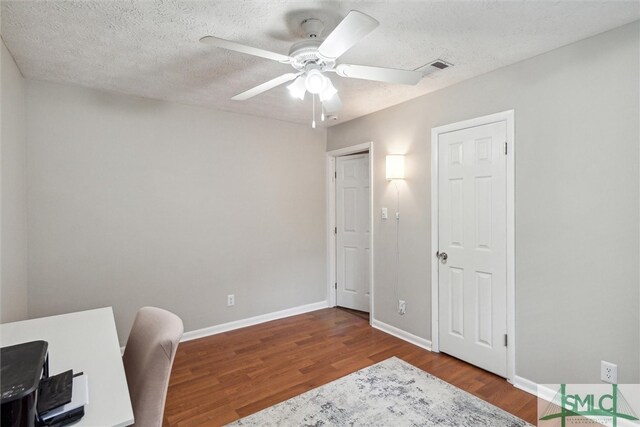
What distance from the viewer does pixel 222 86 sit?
2.77 meters

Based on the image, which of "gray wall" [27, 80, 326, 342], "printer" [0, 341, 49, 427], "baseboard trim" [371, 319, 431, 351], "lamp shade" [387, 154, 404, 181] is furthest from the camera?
"lamp shade" [387, 154, 404, 181]

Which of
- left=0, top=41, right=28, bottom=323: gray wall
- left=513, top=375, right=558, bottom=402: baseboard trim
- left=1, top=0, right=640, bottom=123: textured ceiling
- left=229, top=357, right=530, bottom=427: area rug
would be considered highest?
left=1, top=0, right=640, bottom=123: textured ceiling

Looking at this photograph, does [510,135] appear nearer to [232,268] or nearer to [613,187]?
[613,187]

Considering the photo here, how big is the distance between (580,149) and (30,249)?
13.5ft

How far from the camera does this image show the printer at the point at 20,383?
780 millimetres

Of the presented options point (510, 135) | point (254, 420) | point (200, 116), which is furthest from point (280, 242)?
point (510, 135)

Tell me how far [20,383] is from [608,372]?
9.26ft

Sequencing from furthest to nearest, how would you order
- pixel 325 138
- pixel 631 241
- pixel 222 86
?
1. pixel 325 138
2. pixel 222 86
3. pixel 631 241

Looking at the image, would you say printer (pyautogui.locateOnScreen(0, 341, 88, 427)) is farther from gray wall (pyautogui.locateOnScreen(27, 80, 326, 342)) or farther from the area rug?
gray wall (pyautogui.locateOnScreen(27, 80, 326, 342))

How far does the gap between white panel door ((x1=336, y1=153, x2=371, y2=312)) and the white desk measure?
2.84 m

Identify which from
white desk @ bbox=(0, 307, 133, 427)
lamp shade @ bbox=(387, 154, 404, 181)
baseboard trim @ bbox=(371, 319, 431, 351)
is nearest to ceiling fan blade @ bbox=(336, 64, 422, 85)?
lamp shade @ bbox=(387, 154, 404, 181)

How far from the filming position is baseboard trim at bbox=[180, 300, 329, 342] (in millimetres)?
3347

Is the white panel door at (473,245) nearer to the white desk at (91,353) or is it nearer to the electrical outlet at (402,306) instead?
the electrical outlet at (402,306)

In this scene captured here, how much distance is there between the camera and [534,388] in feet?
7.55
